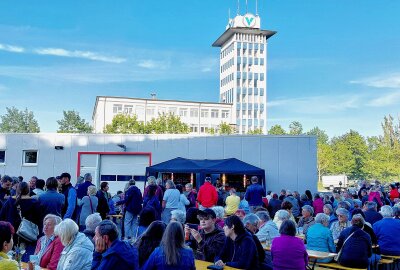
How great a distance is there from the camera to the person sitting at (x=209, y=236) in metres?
6.03

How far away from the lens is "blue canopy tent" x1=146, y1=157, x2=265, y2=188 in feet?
59.9

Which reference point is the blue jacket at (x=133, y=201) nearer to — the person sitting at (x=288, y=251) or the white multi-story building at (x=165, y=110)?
the person sitting at (x=288, y=251)

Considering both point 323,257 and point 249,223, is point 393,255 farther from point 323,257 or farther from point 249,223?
Answer: point 249,223

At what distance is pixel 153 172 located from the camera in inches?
755

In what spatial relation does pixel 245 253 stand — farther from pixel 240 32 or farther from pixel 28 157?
pixel 240 32

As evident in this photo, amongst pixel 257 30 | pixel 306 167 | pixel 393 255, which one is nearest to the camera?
pixel 393 255

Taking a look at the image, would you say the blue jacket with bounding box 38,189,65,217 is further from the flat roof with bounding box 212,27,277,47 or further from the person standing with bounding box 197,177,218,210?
the flat roof with bounding box 212,27,277,47

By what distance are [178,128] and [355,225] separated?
5533cm

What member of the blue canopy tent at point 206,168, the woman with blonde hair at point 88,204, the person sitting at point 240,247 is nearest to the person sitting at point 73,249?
the person sitting at point 240,247

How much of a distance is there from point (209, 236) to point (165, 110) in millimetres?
76453

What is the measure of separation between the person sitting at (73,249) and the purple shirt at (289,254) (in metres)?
2.38

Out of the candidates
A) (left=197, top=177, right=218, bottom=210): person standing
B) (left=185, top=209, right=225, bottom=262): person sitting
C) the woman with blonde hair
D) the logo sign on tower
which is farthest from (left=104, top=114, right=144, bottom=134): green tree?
(left=185, top=209, right=225, bottom=262): person sitting

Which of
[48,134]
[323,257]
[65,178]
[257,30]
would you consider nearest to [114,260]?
[323,257]

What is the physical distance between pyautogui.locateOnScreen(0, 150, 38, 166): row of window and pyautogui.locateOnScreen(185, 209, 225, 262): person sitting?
17699 millimetres
